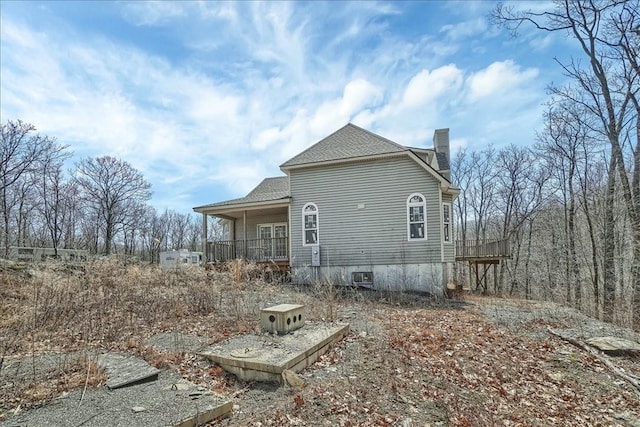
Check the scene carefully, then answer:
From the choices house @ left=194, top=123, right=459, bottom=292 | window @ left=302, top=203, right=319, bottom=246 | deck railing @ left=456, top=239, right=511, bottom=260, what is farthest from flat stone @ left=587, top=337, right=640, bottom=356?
window @ left=302, top=203, right=319, bottom=246

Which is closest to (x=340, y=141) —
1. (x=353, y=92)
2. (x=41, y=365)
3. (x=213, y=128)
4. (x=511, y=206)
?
(x=353, y=92)

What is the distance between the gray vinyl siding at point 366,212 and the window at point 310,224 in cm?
18

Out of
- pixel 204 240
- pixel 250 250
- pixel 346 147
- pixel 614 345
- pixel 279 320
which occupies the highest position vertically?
pixel 346 147

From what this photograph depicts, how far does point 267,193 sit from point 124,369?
Answer: 13.7 metres

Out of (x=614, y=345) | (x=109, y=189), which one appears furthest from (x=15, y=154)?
(x=614, y=345)

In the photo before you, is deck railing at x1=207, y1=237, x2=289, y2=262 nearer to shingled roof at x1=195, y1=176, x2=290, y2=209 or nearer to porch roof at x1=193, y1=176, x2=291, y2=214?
porch roof at x1=193, y1=176, x2=291, y2=214

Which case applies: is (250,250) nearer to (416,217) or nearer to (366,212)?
(366,212)

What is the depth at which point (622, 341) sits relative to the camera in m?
7.31

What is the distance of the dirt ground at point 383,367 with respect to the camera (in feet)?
14.5

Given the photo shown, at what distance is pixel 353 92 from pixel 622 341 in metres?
10.8

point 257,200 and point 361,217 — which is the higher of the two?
point 257,200

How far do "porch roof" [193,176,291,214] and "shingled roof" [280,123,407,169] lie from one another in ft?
5.03

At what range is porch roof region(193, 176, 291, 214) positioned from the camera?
1573cm

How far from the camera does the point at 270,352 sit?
564 cm
